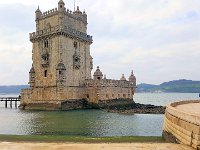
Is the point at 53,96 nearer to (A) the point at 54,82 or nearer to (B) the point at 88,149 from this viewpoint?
(A) the point at 54,82

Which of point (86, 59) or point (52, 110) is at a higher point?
point (86, 59)

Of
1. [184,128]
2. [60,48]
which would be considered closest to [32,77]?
[60,48]

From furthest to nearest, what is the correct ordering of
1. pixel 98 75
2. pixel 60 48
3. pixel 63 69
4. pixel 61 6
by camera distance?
1. pixel 98 75
2. pixel 61 6
3. pixel 60 48
4. pixel 63 69

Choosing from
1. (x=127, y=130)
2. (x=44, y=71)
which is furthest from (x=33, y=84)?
(x=127, y=130)

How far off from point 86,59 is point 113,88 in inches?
305

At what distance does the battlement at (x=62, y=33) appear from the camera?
5106 centimetres

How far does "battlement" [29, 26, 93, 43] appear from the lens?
51.1 m

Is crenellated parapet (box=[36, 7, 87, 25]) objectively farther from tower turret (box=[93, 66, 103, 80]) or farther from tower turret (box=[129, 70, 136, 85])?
tower turret (box=[129, 70, 136, 85])

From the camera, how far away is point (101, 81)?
54344 mm

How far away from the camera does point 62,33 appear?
50844 mm

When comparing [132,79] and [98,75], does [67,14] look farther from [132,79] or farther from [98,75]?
[132,79]

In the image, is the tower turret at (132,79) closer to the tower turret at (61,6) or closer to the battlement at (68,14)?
the battlement at (68,14)

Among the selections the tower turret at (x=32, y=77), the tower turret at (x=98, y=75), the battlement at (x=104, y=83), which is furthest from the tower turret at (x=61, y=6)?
the battlement at (x=104, y=83)

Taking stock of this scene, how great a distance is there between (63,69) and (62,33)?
246 inches
